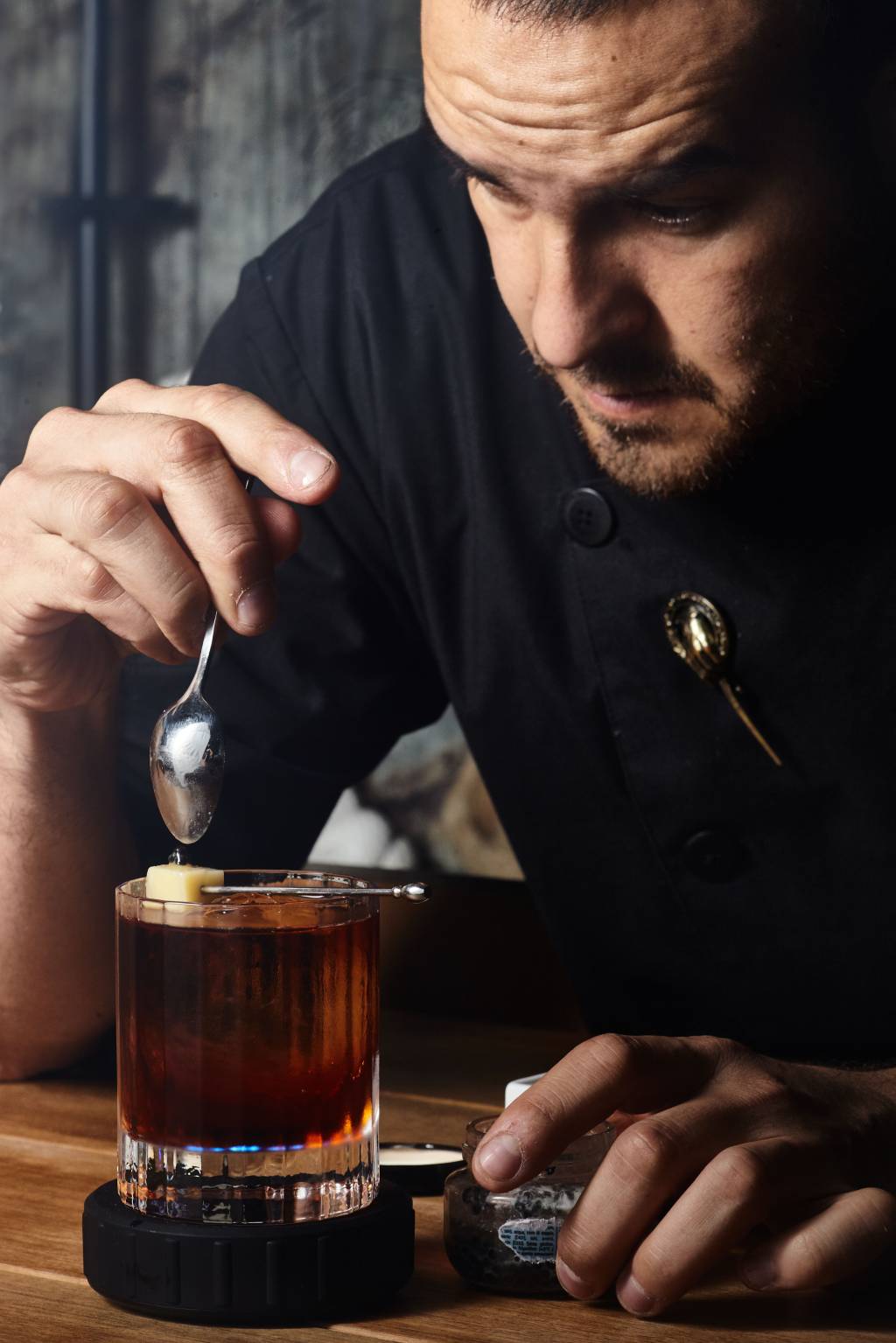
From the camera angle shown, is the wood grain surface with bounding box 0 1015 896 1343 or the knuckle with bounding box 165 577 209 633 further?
the knuckle with bounding box 165 577 209 633

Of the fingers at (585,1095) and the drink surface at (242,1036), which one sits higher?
the drink surface at (242,1036)

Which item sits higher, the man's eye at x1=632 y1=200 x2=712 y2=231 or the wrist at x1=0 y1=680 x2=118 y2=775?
the man's eye at x1=632 y1=200 x2=712 y2=231

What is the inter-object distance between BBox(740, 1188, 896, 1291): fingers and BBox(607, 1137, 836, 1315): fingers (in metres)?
0.02

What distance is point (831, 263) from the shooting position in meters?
1.12

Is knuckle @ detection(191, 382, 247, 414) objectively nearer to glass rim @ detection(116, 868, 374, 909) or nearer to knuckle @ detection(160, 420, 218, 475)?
knuckle @ detection(160, 420, 218, 475)

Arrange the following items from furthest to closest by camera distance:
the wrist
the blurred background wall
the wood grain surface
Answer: the blurred background wall, the wrist, the wood grain surface

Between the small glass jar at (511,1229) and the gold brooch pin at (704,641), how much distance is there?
534 millimetres

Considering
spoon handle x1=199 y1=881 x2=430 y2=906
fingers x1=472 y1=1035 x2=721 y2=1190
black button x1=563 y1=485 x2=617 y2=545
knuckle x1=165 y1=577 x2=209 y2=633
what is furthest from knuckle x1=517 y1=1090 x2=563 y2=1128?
black button x1=563 y1=485 x2=617 y2=545

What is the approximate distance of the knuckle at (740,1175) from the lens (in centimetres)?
72

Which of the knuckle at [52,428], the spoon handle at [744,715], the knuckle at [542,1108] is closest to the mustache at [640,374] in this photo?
the spoon handle at [744,715]

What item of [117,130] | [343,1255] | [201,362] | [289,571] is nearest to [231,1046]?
[343,1255]

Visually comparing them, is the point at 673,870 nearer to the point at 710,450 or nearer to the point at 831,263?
the point at 710,450

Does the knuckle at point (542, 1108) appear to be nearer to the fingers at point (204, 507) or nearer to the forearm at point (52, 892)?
the fingers at point (204, 507)

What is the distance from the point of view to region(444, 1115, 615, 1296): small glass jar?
2.43 feet
